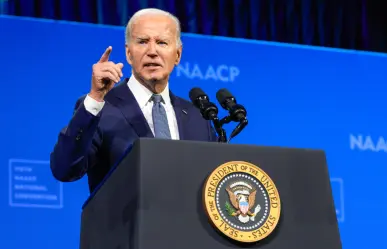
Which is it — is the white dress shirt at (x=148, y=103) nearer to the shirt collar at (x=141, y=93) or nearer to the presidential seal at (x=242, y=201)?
the shirt collar at (x=141, y=93)

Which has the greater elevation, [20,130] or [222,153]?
[20,130]

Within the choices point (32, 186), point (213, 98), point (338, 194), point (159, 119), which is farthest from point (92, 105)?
point (338, 194)

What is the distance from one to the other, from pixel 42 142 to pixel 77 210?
12.5 inches

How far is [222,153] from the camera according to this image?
5.93ft

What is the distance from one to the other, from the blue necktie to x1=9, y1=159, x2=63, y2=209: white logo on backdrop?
1129mm

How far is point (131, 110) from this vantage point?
2293mm

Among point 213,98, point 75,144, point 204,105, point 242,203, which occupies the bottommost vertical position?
point 242,203

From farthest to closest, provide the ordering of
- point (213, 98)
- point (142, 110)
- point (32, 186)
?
point (213, 98), point (32, 186), point (142, 110)

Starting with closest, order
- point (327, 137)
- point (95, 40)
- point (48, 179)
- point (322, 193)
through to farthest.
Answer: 1. point (322, 193)
2. point (48, 179)
3. point (95, 40)
4. point (327, 137)

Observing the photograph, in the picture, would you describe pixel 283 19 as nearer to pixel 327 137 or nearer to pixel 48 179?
pixel 327 137

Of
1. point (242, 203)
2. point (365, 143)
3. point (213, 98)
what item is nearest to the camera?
point (242, 203)

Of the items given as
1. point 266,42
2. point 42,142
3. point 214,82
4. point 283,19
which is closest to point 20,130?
point 42,142

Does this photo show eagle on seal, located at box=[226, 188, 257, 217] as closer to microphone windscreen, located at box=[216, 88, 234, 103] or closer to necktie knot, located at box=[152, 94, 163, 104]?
microphone windscreen, located at box=[216, 88, 234, 103]

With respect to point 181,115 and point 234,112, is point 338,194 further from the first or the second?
point 234,112
